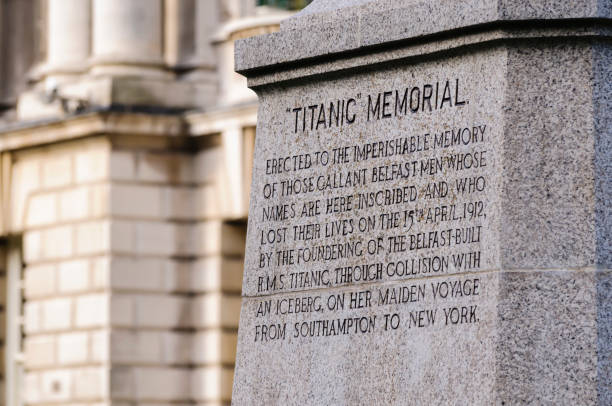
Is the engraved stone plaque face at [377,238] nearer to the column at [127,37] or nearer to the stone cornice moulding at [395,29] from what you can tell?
the stone cornice moulding at [395,29]

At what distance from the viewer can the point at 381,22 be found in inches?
466

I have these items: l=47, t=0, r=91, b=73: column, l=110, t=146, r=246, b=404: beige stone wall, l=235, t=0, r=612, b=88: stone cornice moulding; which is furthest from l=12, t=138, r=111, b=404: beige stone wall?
l=235, t=0, r=612, b=88: stone cornice moulding

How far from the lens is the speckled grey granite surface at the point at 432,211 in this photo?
35.5 ft

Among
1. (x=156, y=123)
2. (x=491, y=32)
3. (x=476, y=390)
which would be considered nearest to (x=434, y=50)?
(x=491, y=32)

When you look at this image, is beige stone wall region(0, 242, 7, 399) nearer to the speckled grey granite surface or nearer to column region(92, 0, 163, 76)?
column region(92, 0, 163, 76)

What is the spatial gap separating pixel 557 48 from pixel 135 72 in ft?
65.5

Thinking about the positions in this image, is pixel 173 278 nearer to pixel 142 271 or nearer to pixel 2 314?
pixel 142 271

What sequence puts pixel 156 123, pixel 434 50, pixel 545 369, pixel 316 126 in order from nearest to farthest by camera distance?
pixel 545 369
pixel 434 50
pixel 316 126
pixel 156 123

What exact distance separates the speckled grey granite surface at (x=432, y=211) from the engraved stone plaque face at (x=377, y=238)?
10mm

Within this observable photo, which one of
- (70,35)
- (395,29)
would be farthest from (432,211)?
(70,35)

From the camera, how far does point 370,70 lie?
12.0m

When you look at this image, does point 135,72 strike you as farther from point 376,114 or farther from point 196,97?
point 376,114

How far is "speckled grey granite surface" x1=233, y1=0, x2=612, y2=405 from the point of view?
426 inches

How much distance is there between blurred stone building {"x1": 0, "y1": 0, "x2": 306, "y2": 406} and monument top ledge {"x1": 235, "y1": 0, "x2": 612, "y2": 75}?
1696cm
